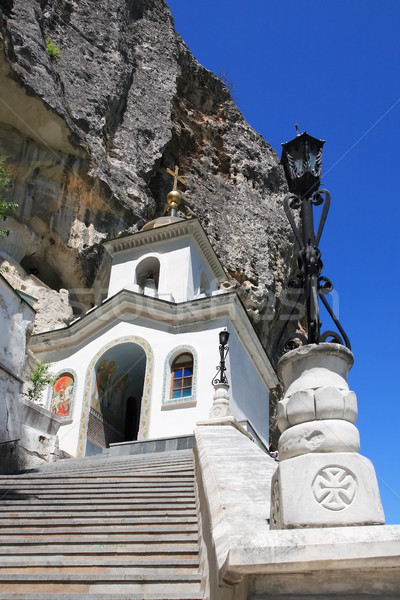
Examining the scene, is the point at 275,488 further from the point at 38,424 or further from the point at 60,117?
the point at 60,117

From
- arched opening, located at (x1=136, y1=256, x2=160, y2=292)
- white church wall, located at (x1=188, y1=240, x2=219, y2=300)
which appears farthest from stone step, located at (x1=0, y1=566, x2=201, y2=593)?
arched opening, located at (x1=136, y1=256, x2=160, y2=292)

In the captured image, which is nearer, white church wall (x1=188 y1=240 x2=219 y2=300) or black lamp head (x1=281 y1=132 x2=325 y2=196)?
black lamp head (x1=281 y1=132 x2=325 y2=196)

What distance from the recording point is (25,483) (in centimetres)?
746

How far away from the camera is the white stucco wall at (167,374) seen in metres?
14.3

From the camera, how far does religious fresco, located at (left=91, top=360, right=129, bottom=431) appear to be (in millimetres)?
15992

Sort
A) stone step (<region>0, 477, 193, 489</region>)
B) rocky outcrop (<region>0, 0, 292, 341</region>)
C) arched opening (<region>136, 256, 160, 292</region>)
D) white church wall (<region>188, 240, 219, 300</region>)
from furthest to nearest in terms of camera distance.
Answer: rocky outcrop (<region>0, 0, 292, 341</region>), arched opening (<region>136, 256, 160, 292</region>), white church wall (<region>188, 240, 219, 300</region>), stone step (<region>0, 477, 193, 489</region>)

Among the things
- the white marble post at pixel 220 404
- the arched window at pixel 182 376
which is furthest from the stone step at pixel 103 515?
the arched window at pixel 182 376

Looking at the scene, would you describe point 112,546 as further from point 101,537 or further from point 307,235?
point 307,235

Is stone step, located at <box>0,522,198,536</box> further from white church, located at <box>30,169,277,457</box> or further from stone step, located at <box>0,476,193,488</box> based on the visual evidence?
white church, located at <box>30,169,277,457</box>

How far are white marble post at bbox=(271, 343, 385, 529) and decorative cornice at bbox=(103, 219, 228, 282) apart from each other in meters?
16.8

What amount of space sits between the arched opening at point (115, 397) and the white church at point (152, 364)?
3 centimetres

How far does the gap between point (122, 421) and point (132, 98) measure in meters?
19.0

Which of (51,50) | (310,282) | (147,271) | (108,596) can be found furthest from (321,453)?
(51,50)

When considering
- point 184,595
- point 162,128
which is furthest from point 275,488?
point 162,128
